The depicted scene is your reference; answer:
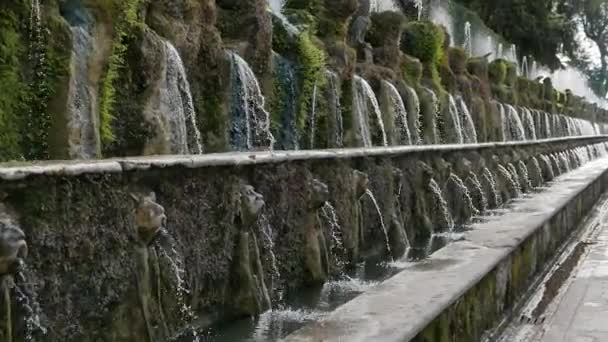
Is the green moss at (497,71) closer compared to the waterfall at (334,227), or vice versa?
the waterfall at (334,227)

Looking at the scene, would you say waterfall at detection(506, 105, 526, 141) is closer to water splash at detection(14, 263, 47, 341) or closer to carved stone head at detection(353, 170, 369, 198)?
carved stone head at detection(353, 170, 369, 198)

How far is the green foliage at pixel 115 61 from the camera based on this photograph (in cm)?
685

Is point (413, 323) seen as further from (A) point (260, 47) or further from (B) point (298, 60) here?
(B) point (298, 60)

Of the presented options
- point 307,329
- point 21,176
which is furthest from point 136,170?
point 307,329

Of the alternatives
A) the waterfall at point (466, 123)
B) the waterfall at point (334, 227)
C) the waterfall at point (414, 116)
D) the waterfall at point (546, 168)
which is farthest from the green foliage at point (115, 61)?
the waterfall at point (546, 168)

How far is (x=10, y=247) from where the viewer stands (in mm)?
3383

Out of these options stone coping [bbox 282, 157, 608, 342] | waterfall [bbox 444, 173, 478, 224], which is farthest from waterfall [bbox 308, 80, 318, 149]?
stone coping [bbox 282, 157, 608, 342]

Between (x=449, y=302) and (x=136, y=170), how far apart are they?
5.32 feet

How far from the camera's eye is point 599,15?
6400 cm

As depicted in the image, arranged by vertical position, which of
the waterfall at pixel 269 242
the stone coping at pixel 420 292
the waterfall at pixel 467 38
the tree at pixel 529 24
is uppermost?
the tree at pixel 529 24

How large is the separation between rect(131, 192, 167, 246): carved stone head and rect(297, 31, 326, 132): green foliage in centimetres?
Result: 534

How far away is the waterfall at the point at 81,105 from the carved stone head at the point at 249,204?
1.35 m

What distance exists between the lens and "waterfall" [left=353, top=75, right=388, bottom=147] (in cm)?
1076

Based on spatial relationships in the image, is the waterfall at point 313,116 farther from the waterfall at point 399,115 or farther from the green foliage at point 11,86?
the green foliage at point 11,86
